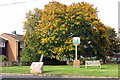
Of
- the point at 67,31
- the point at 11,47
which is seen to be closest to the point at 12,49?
the point at 11,47

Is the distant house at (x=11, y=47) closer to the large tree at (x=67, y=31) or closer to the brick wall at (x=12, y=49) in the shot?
the brick wall at (x=12, y=49)

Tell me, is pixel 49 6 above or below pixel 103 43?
above

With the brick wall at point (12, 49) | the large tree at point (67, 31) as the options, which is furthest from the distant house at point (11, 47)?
the large tree at point (67, 31)

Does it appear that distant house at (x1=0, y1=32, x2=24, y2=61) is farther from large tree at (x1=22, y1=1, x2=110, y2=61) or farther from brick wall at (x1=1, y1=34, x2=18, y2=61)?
large tree at (x1=22, y1=1, x2=110, y2=61)

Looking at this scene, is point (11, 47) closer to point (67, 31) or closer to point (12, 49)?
point (12, 49)

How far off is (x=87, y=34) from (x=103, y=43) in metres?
4.96

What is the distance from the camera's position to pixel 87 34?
41000 millimetres

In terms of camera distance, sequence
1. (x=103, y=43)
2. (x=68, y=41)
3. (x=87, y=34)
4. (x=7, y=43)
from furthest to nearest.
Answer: (x=7, y=43)
(x=103, y=43)
(x=87, y=34)
(x=68, y=41)

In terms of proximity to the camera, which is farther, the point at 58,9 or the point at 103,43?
the point at 103,43

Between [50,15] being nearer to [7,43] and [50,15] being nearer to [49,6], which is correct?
[49,6]

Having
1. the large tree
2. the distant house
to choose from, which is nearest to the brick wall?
the distant house

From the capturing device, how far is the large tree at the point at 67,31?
38472 mm

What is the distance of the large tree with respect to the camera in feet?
126

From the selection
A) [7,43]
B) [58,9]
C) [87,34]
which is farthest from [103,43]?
[7,43]
